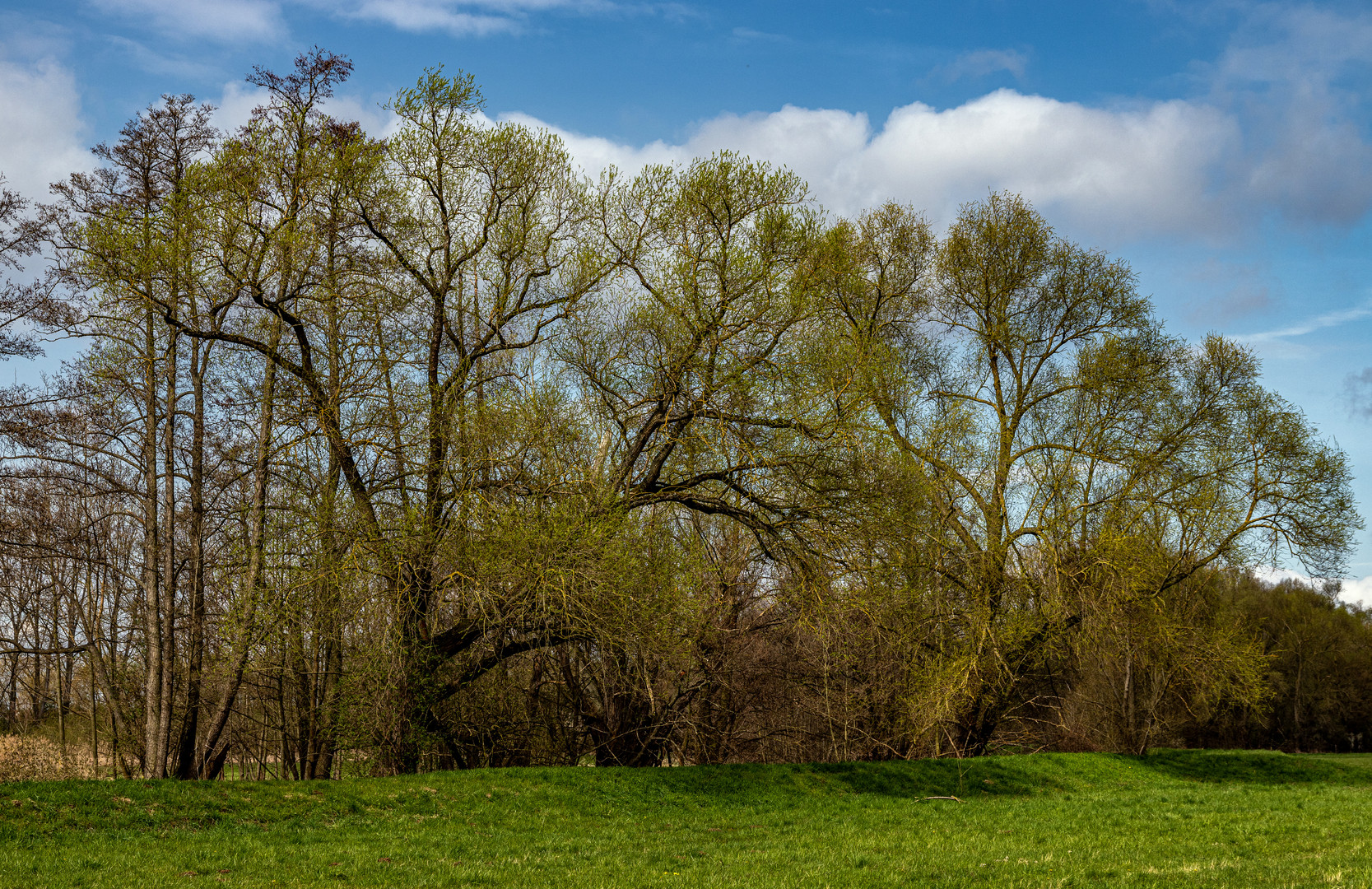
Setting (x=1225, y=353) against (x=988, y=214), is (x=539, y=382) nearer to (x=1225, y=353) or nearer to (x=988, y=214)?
(x=988, y=214)

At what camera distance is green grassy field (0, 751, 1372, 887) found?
8.47 metres

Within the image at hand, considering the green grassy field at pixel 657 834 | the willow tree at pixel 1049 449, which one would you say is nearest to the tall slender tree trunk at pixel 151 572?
the green grassy field at pixel 657 834

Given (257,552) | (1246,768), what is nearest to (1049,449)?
(1246,768)

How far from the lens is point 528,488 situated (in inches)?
554

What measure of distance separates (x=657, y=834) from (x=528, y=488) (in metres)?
5.37

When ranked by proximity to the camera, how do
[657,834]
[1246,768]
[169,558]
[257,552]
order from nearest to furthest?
[657,834]
[257,552]
[169,558]
[1246,768]

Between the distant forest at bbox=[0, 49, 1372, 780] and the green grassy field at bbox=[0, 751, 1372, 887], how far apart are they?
2.32 meters

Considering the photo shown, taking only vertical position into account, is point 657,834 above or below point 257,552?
below

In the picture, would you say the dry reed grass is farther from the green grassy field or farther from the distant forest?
the green grassy field

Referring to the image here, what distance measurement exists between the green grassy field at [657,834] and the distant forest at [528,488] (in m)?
2.32

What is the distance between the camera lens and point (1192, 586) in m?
25.5

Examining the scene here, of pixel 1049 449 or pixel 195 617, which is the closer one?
pixel 195 617

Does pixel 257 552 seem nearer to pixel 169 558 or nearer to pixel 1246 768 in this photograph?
pixel 169 558

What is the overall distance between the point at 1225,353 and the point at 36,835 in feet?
87.4
